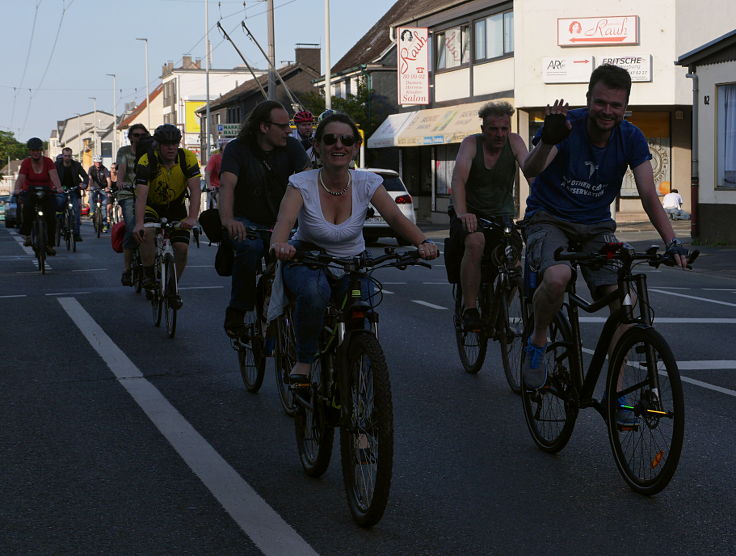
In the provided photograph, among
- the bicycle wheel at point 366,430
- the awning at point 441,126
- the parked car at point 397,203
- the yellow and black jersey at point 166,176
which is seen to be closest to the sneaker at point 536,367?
the bicycle wheel at point 366,430

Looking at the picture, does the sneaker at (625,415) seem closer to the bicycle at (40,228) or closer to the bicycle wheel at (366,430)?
the bicycle wheel at (366,430)

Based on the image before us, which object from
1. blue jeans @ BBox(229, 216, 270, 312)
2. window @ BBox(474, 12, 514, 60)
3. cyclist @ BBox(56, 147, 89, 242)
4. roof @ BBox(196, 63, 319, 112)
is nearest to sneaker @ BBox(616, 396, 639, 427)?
blue jeans @ BBox(229, 216, 270, 312)

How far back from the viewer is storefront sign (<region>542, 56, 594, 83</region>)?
35.8 meters

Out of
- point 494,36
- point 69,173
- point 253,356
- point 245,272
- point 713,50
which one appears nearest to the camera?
point 245,272

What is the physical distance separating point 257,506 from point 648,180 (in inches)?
97.6

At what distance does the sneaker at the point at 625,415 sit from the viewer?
5.14 metres

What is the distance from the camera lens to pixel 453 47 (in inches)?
1591

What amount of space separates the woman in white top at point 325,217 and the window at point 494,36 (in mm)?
32196

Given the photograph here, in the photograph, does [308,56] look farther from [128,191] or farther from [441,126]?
[128,191]

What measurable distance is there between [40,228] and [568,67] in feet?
71.7

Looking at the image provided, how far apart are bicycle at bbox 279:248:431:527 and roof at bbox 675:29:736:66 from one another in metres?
20.8

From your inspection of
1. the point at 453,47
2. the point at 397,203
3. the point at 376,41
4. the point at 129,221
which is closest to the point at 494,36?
the point at 453,47

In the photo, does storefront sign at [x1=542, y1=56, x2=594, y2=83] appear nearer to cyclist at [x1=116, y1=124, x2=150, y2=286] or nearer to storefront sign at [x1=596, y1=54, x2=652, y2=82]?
storefront sign at [x1=596, y1=54, x2=652, y2=82]

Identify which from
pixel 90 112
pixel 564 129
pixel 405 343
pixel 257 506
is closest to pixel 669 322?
pixel 405 343
